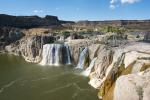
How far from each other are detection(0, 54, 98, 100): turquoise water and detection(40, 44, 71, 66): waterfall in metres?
3.65

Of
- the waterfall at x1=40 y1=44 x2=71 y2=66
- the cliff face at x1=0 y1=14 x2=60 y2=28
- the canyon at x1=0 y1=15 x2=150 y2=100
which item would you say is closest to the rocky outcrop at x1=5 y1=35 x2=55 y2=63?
the canyon at x1=0 y1=15 x2=150 y2=100

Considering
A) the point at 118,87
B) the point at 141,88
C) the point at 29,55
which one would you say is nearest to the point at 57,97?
the point at 118,87

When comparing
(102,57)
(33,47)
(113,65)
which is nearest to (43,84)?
(102,57)

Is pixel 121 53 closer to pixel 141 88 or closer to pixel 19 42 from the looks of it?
pixel 141 88

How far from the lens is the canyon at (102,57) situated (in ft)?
88.9

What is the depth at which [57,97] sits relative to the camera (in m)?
36.3

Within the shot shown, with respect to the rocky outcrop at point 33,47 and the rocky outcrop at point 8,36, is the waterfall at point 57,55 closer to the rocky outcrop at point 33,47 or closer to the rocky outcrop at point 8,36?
the rocky outcrop at point 33,47

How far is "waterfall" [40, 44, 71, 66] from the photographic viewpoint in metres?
59.4

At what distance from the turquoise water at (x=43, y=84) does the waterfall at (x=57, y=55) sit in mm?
3649

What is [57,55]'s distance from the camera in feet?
198

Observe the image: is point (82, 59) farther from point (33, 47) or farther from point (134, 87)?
point (134, 87)

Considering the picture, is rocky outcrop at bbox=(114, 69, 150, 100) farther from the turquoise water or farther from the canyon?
the turquoise water

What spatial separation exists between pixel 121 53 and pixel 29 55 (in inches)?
1343

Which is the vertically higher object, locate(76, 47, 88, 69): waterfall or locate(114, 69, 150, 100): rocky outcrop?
locate(114, 69, 150, 100): rocky outcrop
